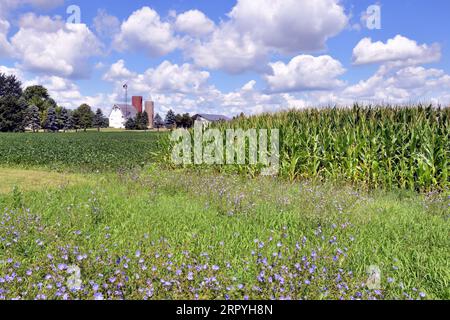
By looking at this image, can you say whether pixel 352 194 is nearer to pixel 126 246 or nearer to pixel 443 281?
pixel 443 281

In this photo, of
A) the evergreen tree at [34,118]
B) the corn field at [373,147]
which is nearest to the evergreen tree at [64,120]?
the evergreen tree at [34,118]

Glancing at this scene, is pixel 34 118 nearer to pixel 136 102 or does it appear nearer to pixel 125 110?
pixel 125 110

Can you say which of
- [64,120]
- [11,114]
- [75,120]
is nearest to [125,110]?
[75,120]

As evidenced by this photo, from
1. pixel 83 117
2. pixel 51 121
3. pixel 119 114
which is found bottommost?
pixel 51 121

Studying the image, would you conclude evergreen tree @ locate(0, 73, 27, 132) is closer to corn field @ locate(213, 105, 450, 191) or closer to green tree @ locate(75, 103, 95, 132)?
green tree @ locate(75, 103, 95, 132)

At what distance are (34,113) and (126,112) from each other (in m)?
35.7

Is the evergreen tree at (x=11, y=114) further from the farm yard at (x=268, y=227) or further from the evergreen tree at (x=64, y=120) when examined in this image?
the farm yard at (x=268, y=227)

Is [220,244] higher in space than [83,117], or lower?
lower

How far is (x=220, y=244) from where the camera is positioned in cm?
426

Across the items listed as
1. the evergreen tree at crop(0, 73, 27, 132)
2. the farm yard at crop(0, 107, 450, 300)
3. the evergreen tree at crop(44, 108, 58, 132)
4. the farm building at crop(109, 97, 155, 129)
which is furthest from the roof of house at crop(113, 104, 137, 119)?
the farm yard at crop(0, 107, 450, 300)

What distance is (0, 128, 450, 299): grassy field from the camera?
10.5ft

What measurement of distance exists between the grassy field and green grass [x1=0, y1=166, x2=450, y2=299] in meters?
0.02

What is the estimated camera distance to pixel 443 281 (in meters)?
3.63
